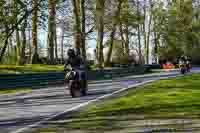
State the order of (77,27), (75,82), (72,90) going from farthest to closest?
(77,27), (75,82), (72,90)

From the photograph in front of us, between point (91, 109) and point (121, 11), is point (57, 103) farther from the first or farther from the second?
point (121, 11)

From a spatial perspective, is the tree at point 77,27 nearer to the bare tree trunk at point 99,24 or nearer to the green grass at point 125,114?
the bare tree trunk at point 99,24

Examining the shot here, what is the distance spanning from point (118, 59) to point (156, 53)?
1630 cm

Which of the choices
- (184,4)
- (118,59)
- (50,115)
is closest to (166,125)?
(50,115)

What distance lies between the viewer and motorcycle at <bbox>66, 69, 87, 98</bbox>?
58.2 ft

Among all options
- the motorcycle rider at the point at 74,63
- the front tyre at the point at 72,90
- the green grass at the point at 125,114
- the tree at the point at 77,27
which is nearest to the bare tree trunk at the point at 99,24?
the tree at the point at 77,27

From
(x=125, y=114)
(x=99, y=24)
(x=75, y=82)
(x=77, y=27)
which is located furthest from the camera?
(x=99, y=24)

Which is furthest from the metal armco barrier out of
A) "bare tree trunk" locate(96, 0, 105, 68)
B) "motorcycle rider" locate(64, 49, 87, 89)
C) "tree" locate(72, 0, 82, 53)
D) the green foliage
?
the green foliage

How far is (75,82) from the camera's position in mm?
17922

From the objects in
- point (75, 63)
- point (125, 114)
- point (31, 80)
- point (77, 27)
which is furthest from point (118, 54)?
point (125, 114)

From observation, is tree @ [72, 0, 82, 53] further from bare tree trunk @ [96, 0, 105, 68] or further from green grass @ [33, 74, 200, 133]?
green grass @ [33, 74, 200, 133]

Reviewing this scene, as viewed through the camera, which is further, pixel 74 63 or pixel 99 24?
pixel 99 24

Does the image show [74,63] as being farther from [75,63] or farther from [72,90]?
[72,90]

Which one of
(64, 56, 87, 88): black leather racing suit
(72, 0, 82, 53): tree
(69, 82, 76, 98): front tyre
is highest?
(72, 0, 82, 53): tree
